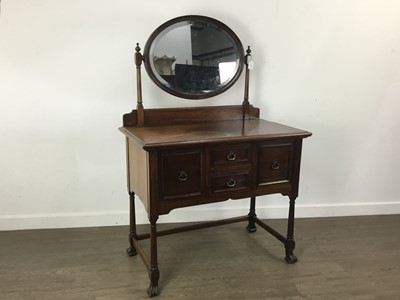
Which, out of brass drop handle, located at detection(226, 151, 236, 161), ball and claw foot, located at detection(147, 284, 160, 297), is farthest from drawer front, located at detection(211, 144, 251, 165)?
ball and claw foot, located at detection(147, 284, 160, 297)

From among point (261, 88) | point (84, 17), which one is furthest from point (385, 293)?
point (84, 17)

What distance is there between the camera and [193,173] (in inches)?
70.4

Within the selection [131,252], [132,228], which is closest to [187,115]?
[132,228]

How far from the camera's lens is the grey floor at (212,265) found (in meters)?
1.84

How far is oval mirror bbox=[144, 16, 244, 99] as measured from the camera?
2.16 meters

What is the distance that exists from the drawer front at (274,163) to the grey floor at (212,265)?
520 millimetres

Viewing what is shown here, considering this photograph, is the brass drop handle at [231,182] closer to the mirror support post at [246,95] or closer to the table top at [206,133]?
the table top at [206,133]

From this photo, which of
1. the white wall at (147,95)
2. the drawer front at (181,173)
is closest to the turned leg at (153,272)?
the drawer front at (181,173)

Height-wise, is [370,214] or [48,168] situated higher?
[48,168]

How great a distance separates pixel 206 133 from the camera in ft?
6.19


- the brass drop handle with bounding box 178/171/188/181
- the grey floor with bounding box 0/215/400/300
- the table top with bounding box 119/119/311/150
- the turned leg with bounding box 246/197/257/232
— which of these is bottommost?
the grey floor with bounding box 0/215/400/300

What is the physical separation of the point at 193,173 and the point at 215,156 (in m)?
0.14

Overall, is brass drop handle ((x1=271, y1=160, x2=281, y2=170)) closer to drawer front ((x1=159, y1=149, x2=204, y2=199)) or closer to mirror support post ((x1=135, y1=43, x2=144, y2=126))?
drawer front ((x1=159, y1=149, x2=204, y2=199))

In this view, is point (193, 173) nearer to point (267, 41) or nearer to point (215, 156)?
point (215, 156)
